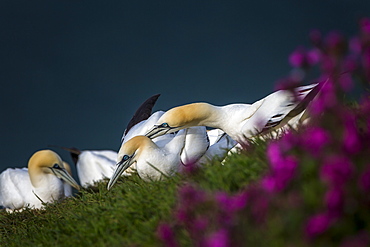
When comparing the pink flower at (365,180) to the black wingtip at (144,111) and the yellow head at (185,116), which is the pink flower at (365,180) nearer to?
the yellow head at (185,116)

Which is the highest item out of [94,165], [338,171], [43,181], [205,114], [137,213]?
[338,171]

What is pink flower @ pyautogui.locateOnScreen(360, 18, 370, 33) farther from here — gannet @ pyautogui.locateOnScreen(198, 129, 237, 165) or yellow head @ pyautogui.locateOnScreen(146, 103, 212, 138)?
gannet @ pyautogui.locateOnScreen(198, 129, 237, 165)

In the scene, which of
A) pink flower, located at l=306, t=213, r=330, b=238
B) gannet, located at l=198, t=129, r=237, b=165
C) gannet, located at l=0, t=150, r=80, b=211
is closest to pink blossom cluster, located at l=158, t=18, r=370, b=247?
pink flower, located at l=306, t=213, r=330, b=238

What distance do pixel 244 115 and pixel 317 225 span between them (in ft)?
11.6

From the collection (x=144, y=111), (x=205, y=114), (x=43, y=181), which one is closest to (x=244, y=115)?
(x=205, y=114)

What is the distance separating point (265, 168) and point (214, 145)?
2.98 meters

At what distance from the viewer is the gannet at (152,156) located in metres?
5.19

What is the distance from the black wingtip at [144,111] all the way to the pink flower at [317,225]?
5.86 metres

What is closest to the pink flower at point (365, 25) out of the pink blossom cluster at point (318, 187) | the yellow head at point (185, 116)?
the pink blossom cluster at point (318, 187)

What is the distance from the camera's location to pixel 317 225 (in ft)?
6.34

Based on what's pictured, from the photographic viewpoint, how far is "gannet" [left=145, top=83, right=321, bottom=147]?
4945 millimetres

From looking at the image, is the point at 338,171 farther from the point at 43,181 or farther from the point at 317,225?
the point at 43,181

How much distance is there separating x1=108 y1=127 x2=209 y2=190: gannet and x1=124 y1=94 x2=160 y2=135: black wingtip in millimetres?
1952

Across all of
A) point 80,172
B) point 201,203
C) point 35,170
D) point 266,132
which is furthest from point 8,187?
point 201,203
